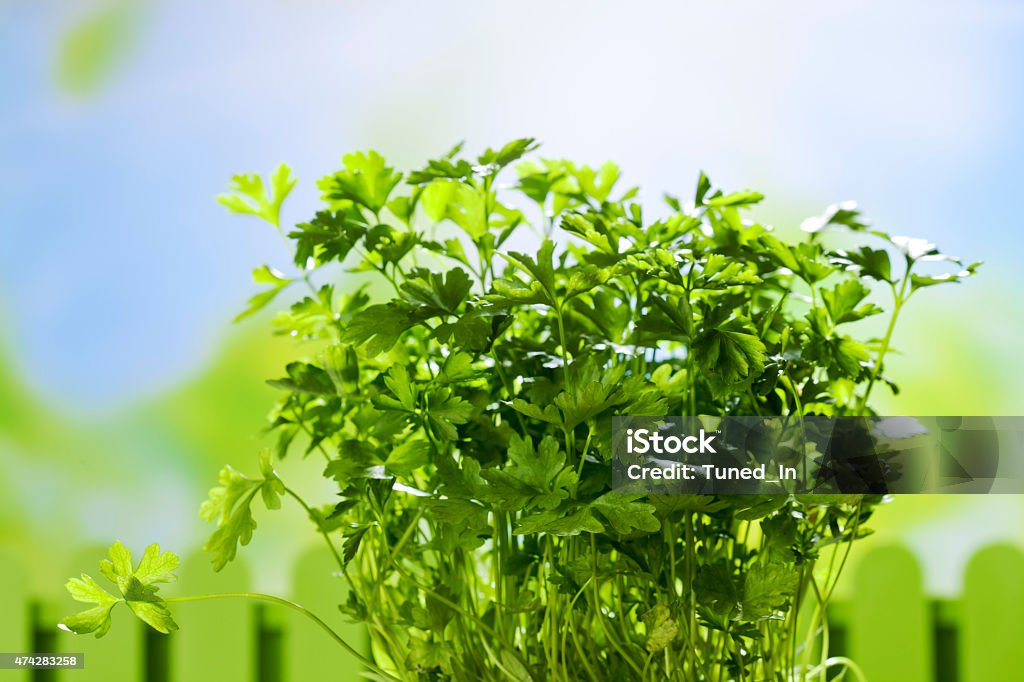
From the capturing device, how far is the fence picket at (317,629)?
4.72 feet

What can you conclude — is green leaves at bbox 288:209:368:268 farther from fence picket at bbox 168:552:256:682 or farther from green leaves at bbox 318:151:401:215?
fence picket at bbox 168:552:256:682

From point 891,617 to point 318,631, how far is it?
908mm

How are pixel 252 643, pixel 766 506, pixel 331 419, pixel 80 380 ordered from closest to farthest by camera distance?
pixel 766 506
pixel 331 419
pixel 252 643
pixel 80 380

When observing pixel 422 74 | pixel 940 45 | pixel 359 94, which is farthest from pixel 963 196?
pixel 359 94

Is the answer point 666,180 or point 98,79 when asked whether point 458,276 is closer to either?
point 666,180

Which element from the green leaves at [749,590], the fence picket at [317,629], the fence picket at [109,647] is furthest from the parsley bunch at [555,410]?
the fence picket at [109,647]

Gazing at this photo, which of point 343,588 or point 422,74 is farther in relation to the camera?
point 422,74

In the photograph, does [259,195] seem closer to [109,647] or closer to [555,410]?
[555,410]

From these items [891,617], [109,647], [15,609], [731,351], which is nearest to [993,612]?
[891,617]

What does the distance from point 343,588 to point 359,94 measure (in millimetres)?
869

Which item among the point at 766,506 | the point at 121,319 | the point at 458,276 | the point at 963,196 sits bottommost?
the point at 766,506

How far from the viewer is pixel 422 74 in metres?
1.66

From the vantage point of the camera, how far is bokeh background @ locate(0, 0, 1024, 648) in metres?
1.61

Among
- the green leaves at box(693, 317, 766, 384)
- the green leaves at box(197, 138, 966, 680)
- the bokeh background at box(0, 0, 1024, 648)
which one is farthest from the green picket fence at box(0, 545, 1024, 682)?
the green leaves at box(693, 317, 766, 384)
